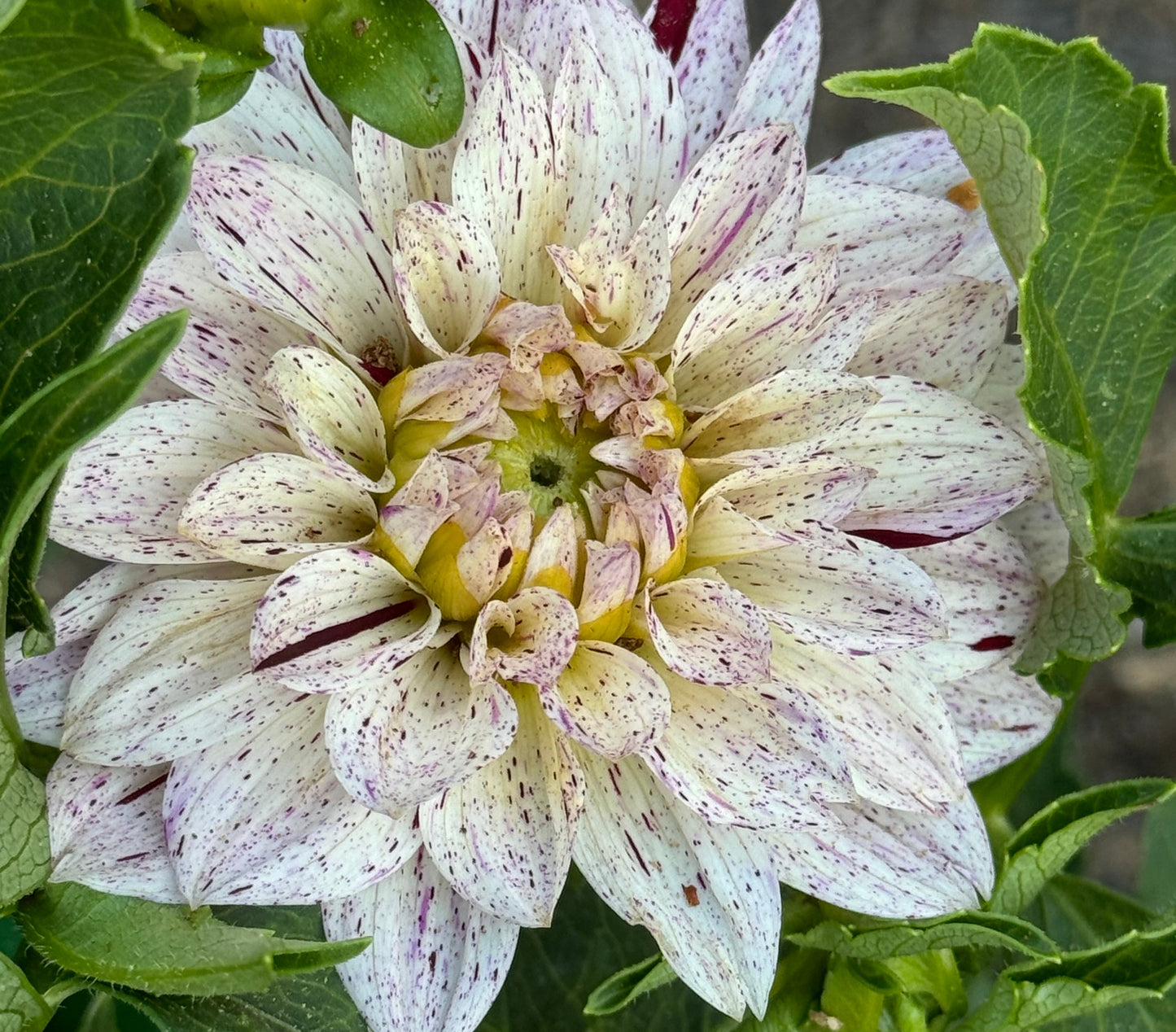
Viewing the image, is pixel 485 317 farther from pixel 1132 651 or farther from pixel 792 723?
pixel 1132 651

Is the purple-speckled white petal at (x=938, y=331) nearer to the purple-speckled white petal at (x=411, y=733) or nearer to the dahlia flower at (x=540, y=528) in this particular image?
→ the dahlia flower at (x=540, y=528)

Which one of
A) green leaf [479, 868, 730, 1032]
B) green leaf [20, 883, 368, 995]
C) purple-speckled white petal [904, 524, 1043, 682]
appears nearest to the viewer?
green leaf [20, 883, 368, 995]

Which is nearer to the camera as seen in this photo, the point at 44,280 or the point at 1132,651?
the point at 44,280

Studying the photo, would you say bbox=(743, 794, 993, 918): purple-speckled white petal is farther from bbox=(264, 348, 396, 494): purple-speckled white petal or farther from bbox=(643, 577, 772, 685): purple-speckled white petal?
bbox=(264, 348, 396, 494): purple-speckled white petal

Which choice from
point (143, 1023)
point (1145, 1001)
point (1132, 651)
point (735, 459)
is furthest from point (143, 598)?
point (1132, 651)

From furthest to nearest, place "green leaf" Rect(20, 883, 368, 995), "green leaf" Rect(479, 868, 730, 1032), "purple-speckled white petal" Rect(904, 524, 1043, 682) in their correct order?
"green leaf" Rect(479, 868, 730, 1032), "purple-speckled white petal" Rect(904, 524, 1043, 682), "green leaf" Rect(20, 883, 368, 995)

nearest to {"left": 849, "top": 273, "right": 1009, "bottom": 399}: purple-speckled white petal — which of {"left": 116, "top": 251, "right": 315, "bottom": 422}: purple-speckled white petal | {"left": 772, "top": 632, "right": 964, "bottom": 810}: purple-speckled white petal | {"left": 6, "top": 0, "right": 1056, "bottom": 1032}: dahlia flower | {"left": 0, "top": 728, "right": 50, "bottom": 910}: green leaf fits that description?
{"left": 6, "top": 0, "right": 1056, "bottom": 1032}: dahlia flower

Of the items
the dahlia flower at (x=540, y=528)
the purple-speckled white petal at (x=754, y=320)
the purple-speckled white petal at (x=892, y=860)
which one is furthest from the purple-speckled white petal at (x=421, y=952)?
the purple-speckled white petal at (x=754, y=320)

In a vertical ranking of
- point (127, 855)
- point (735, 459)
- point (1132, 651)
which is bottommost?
point (1132, 651)

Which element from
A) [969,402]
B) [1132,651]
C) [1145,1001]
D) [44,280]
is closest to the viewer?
[44,280]
